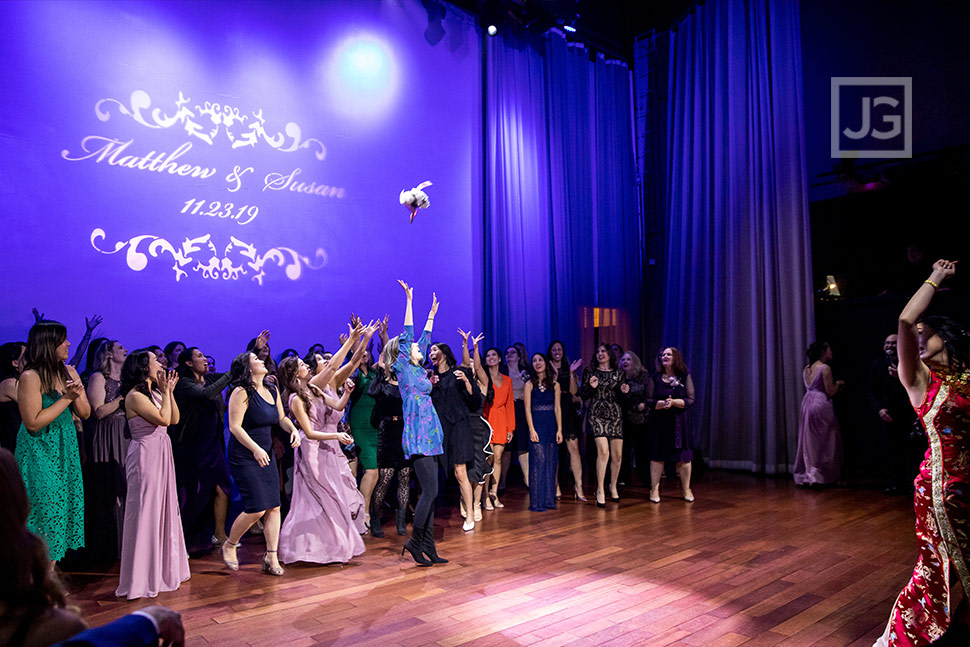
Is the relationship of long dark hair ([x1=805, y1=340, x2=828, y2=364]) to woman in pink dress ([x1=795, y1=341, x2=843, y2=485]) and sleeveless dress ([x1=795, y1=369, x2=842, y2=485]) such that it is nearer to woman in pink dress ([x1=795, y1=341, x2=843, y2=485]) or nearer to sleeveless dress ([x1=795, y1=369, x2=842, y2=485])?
woman in pink dress ([x1=795, y1=341, x2=843, y2=485])

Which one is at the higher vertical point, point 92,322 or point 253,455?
point 92,322

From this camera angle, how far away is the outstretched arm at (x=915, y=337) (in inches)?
106

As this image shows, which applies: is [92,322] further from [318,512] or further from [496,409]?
[496,409]

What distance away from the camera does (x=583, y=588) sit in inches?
161

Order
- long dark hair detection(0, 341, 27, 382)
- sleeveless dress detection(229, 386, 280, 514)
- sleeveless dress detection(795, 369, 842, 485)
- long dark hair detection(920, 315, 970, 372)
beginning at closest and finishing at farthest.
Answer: long dark hair detection(920, 315, 970, 372)
sleeveless dress detection(229, 386, 280, 514)
long dark hair detection(0, 341, 27, 382)
sleeveless dress detection(795, 369, 842, 485)

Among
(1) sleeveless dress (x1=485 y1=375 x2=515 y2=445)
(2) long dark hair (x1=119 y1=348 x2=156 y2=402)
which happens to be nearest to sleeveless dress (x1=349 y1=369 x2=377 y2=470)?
(1) sleeveless dress (x1=485 y1=375 x2=515 y2=445)

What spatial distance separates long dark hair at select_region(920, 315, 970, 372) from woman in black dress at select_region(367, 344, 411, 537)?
3.59 metres

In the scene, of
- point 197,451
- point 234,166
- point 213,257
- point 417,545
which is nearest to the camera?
point 417,545

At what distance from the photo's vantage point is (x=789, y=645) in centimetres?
316

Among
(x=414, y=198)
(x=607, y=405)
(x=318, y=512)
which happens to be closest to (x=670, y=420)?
(x=607, y=405)

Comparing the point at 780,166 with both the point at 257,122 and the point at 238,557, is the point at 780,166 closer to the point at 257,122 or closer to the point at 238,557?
the point at 257,122

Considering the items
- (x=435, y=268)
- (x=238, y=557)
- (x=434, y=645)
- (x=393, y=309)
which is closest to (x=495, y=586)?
(x=434, y=645)

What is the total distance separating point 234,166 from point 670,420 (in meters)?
4.98

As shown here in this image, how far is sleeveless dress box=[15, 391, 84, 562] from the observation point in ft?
13.1
